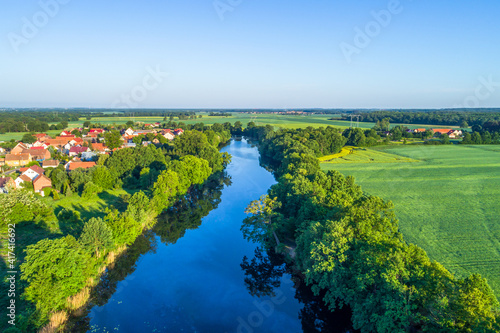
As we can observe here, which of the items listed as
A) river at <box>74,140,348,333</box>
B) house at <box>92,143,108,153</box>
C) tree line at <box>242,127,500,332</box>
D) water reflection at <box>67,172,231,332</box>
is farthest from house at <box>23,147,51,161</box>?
tree line at <box>242,127,500,332</box>

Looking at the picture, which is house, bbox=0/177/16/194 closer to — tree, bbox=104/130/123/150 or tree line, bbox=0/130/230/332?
tree line, bbox=0/130/230/332

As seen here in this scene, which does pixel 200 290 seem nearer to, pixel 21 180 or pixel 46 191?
pixel 46 191

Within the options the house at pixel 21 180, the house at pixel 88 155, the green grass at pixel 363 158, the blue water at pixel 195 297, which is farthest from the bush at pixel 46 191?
the green grass at pixel 363 158

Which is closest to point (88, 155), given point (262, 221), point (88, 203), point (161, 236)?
point (88, 203)

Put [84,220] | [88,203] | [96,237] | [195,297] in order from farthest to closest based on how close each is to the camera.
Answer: [88,203], [84,220], [96,237], [195,297]

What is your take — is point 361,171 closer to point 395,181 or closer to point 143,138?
point 395,181

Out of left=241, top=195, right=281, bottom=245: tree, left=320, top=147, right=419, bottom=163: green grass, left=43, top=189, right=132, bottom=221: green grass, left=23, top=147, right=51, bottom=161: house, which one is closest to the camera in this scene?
left=241, top=195, right=281, bottom=245: tree

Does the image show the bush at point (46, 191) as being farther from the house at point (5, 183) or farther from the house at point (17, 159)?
the house at point (17, 159)
